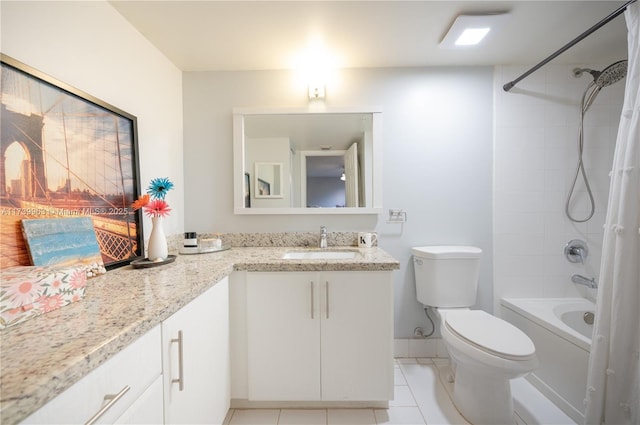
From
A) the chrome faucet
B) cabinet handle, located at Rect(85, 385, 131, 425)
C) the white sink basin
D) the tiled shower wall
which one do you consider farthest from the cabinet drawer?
the tiled shower wall

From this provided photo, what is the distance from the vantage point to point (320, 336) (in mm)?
1283

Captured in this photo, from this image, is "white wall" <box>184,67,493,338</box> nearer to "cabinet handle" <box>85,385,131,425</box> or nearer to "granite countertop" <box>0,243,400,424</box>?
"granite countertop" <box>0,243,400,424</box>

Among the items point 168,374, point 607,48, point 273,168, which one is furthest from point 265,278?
point 607,48

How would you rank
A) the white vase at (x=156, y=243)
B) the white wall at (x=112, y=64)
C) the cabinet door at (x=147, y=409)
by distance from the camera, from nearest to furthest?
the cabinet door at (x=147, y=409), the white wall at (x=112, y=64), the white vase at (x=156, y=243)

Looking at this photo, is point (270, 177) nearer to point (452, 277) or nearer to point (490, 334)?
point (452, 277)

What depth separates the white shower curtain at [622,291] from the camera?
1.04 m

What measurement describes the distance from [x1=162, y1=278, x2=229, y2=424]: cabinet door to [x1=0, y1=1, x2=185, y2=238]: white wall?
721 millimetres

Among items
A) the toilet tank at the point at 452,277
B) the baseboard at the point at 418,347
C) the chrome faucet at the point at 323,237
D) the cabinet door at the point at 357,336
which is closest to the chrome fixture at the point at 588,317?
the toilet tank at the point at 452,277

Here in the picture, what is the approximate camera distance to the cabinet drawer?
1.44 ft

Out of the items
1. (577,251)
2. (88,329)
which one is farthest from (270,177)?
(577,251)

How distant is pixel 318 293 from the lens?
1.27 metres

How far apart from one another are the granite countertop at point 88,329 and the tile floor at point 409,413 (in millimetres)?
807

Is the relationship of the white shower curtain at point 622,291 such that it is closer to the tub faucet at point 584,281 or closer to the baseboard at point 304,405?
the tub faucet at point 584,281

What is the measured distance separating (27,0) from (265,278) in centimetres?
139
